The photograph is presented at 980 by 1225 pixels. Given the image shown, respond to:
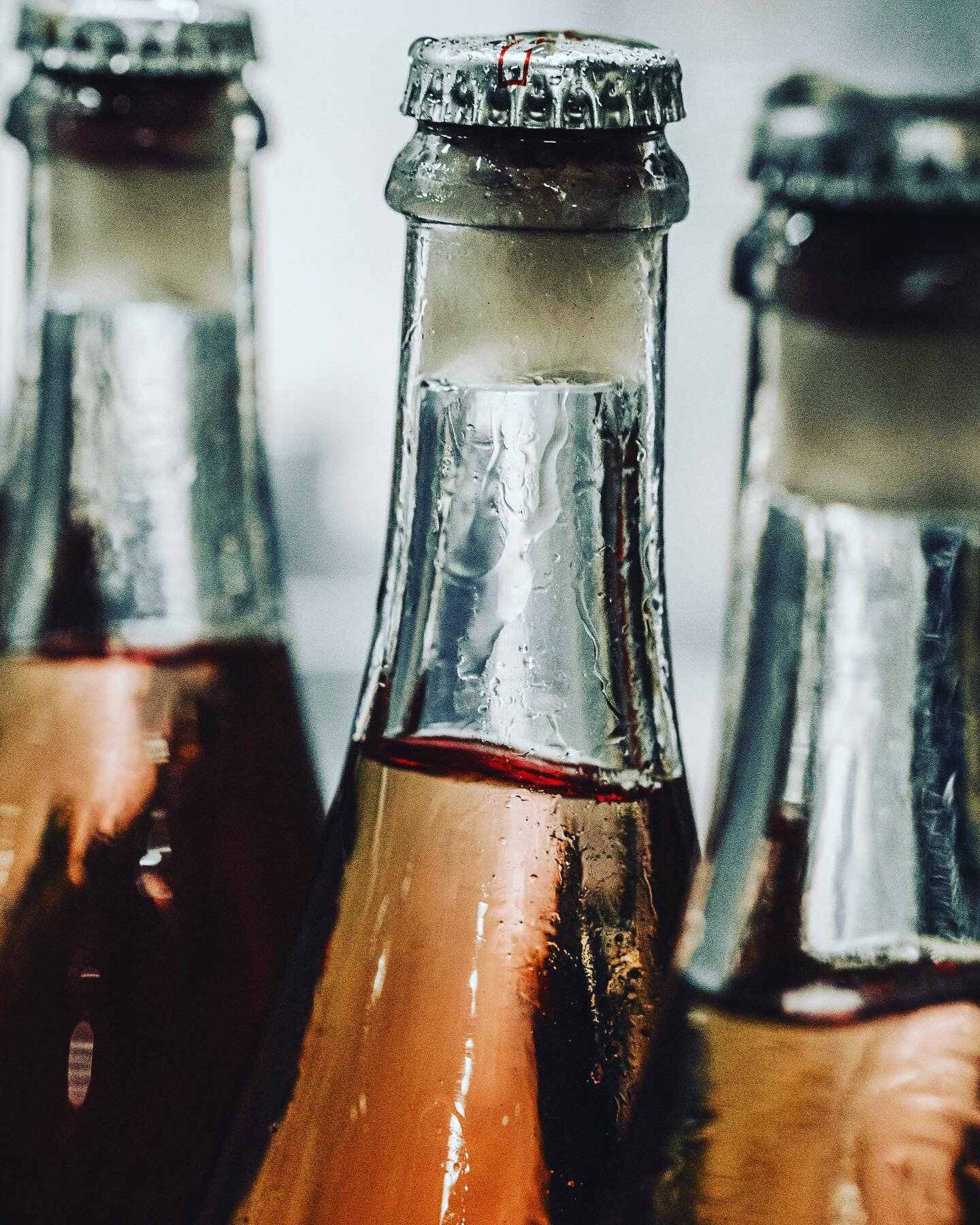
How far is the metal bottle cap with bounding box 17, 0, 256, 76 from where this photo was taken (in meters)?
0.41

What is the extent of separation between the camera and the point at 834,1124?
0.26 metres

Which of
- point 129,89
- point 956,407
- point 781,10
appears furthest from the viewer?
point 781,10

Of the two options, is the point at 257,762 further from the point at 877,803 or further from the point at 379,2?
the point at 379,2

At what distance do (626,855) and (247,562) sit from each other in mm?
179

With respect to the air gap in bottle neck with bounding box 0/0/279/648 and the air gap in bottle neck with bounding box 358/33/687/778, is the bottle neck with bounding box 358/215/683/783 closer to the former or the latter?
the air gap in bottle neck with bounding box 358/33/687/778

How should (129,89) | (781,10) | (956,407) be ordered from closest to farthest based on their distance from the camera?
(956,407), (129,89), (781,10)

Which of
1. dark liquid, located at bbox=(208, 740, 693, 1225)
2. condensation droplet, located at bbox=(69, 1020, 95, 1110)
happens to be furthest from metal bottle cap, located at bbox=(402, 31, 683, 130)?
condensation droplet, located at bbox=(69, 1020, 95, 1110)

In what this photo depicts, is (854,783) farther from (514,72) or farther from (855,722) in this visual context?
(514,72)

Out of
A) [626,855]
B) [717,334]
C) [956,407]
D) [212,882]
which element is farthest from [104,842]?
[717,334]

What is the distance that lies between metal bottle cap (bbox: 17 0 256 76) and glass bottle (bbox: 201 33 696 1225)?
0.14m

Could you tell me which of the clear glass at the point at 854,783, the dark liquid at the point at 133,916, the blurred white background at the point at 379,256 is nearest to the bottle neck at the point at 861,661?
the clear glass at the point at 854,783

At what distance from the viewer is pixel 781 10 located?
131 cm

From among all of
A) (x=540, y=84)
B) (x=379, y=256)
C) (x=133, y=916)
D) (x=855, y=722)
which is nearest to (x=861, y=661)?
(x=855, y=722)

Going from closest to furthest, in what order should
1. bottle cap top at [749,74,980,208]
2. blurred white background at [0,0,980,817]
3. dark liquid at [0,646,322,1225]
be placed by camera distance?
bottle cap top at [749,74,980,208] → dark liquid at [0,646,322,1225] → blurred white background at [0,0,980,817]
